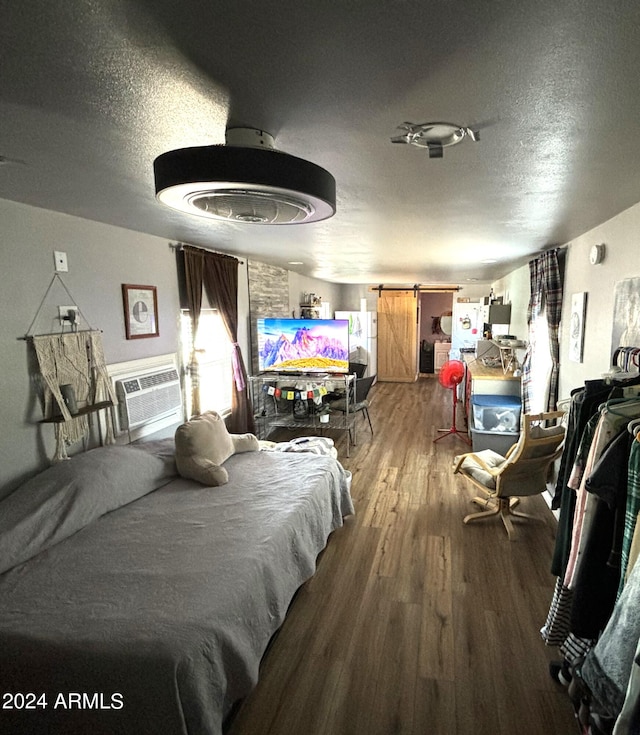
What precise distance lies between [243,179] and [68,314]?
2049mm

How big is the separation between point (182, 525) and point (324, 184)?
1.82 m

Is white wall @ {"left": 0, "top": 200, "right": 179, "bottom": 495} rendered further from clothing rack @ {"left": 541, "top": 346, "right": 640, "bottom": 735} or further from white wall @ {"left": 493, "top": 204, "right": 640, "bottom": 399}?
white wall @ {"left": 493, "top": 204, "right": 640, "bottom": 399}

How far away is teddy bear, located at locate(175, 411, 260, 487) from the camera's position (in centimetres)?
264

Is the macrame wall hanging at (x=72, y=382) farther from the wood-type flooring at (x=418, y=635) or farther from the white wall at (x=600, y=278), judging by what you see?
the white wall at (x=600, y=278)

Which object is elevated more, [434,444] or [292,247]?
[292,247]

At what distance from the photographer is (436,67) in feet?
2.94

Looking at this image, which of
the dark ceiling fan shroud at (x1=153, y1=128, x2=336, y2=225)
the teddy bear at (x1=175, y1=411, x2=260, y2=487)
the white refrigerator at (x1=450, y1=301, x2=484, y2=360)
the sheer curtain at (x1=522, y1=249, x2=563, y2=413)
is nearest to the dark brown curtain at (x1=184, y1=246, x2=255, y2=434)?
the teddy bear at (x1=175, y1=411, x2=260, y2=487)

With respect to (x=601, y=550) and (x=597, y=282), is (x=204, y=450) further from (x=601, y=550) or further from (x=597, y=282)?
(x=597, y=282)

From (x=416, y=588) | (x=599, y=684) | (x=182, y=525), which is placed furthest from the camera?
(x=416, y=588)

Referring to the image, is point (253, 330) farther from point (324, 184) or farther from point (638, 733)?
point (638, 733)

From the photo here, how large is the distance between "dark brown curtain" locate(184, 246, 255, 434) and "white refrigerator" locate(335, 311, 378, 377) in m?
4.43

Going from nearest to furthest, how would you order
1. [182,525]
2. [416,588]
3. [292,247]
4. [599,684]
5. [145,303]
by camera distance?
1. [599,684]
2. [182,525]
3. [416,588]
4. [145,303]
5. [292,247]

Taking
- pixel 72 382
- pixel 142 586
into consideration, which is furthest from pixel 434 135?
pixel 72 382

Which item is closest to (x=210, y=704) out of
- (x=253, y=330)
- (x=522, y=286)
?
(x=253, y=330)
